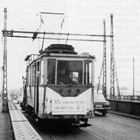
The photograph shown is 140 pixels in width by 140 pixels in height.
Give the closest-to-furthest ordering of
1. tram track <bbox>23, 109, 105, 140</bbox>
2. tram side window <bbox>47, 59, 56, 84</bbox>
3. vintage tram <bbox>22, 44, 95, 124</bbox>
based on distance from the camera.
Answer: tram track <bbox>23, 109, 105, 140</bbox>
vintage tram <bbox>22, 44, 95, 124</bbox>
tram side window <bbox>47, 59, 56, 84</bbox>

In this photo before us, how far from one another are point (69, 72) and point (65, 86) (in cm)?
57

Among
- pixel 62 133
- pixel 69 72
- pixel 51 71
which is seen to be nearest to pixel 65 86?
pixel 69 72

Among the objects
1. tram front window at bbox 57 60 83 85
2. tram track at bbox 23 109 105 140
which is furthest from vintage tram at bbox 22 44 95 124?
tram track at bbox 23 109 105 140

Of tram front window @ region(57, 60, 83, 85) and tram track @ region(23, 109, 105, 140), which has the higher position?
tram front window @ region(57, 60, 83, 85)

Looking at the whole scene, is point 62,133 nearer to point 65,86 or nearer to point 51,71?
point 65,86

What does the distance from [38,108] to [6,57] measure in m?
13.2

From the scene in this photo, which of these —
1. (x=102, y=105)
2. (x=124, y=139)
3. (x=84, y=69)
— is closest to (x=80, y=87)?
(x=84, y=69)

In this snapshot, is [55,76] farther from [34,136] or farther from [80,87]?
[34,136]

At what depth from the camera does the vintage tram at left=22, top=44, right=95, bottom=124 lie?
533 inches

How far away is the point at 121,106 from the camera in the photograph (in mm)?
26453

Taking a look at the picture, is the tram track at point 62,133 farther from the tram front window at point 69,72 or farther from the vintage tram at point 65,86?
the tram front window at point 69,72

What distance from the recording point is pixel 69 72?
13.9 m

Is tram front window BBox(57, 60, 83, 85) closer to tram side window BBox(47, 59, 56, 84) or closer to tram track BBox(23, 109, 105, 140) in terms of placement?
tram side window BBox(47, 59, 56, 84)

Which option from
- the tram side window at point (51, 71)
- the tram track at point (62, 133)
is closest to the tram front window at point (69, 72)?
the tram side window at point (51, 71)
